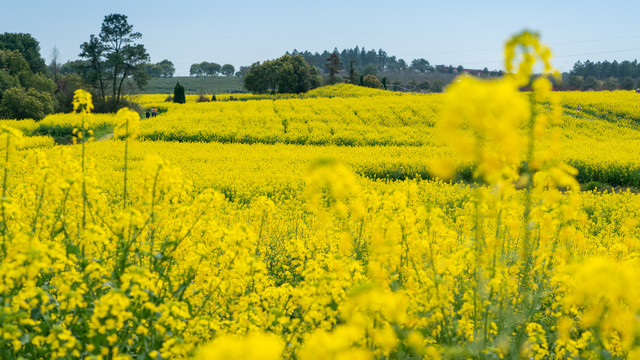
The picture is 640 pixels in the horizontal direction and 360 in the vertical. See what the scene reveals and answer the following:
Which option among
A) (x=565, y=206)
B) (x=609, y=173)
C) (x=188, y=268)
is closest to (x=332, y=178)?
(x=188, y=268)

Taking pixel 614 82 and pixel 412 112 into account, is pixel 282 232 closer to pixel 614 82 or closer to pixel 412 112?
pixel 412 112

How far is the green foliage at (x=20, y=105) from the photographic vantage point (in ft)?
95.0

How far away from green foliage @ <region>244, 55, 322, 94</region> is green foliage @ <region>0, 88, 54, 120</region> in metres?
30.0

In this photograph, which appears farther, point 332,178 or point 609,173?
point 609,173

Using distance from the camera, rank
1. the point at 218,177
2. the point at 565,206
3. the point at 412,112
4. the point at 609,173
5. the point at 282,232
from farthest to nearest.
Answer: the point at 412,112 < the point at 609,173 < the point at 218,177 < the point at 282,232 < the point at 565,206

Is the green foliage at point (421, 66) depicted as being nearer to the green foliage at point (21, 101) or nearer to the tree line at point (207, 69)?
the tree line at point (207, 69)

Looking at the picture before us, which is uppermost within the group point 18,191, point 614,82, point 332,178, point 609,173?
point 614,82

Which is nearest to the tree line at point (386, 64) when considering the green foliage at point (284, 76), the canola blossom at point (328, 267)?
the green foliage at point (284, 76)

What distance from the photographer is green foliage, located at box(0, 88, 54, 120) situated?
2897 cm

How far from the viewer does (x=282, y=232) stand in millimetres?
7906

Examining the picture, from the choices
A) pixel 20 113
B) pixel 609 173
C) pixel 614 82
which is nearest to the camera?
pixel 609 173

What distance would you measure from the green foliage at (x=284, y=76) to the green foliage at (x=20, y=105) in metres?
30.0

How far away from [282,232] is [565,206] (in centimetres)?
523

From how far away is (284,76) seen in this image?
55.5 m
